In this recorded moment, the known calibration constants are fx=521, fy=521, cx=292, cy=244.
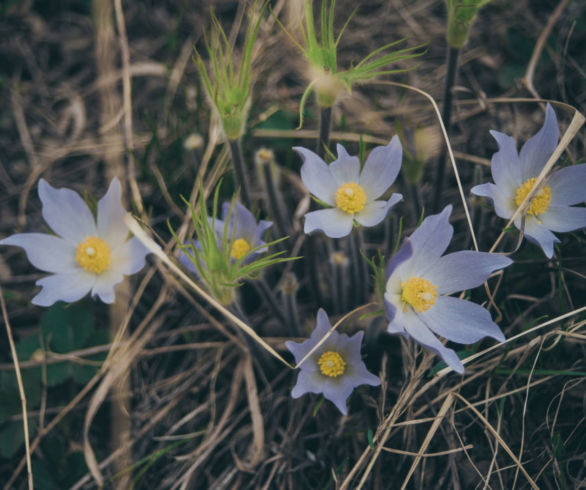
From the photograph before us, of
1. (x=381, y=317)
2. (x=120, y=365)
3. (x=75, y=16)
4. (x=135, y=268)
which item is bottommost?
(x=120, y=365)

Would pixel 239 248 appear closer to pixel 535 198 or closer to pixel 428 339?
pixel 428 339

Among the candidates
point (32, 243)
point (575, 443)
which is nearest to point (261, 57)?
point (32, 243)

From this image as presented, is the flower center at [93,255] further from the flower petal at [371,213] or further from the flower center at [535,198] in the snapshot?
the flower center at [535,198]

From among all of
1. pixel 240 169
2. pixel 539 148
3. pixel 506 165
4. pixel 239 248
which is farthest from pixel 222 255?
pixel 539 148

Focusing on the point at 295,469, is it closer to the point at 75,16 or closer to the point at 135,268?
the point at 135,268

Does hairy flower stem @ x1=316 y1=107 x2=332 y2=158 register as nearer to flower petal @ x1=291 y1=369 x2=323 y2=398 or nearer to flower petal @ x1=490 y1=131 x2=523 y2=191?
flower petal @ x1=490 y1=131 x2=523 y2=191

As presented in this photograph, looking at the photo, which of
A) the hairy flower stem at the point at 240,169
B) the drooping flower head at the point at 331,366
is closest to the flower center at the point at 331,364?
the drooping flower head at the point at 331,366
